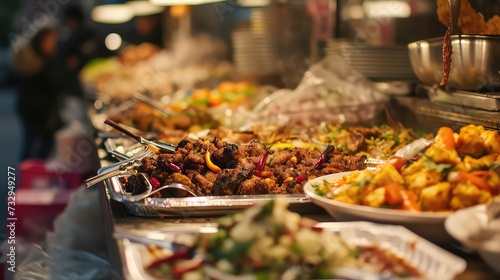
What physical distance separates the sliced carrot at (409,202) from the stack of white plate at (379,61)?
8.93 feet

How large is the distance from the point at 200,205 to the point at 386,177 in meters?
0.65

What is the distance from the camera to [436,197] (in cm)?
198

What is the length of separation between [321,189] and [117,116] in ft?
9.76

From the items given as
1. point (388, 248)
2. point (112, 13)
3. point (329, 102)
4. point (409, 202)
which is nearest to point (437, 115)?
point (329, 102)

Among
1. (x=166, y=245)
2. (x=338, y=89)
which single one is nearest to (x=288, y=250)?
(x=166, y=245)

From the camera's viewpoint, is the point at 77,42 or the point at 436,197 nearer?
the point at 436,197

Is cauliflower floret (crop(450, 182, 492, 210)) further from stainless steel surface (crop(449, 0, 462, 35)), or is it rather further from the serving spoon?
stainless steel surface (crop(449, 0, 462, 35))

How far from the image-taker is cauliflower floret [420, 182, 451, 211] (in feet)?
6.48

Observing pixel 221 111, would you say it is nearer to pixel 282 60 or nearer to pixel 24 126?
pixel 282 60

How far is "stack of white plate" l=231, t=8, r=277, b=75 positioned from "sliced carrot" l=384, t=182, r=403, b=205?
518 centimetres

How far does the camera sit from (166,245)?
5.63ft

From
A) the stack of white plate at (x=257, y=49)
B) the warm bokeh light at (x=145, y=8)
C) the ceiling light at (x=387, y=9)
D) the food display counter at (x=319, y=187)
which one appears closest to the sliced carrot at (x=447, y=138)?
the food display counter at (x=319, y=187)

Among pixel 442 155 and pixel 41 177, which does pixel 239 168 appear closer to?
pixel 442 155

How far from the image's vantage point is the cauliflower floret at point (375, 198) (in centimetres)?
202
